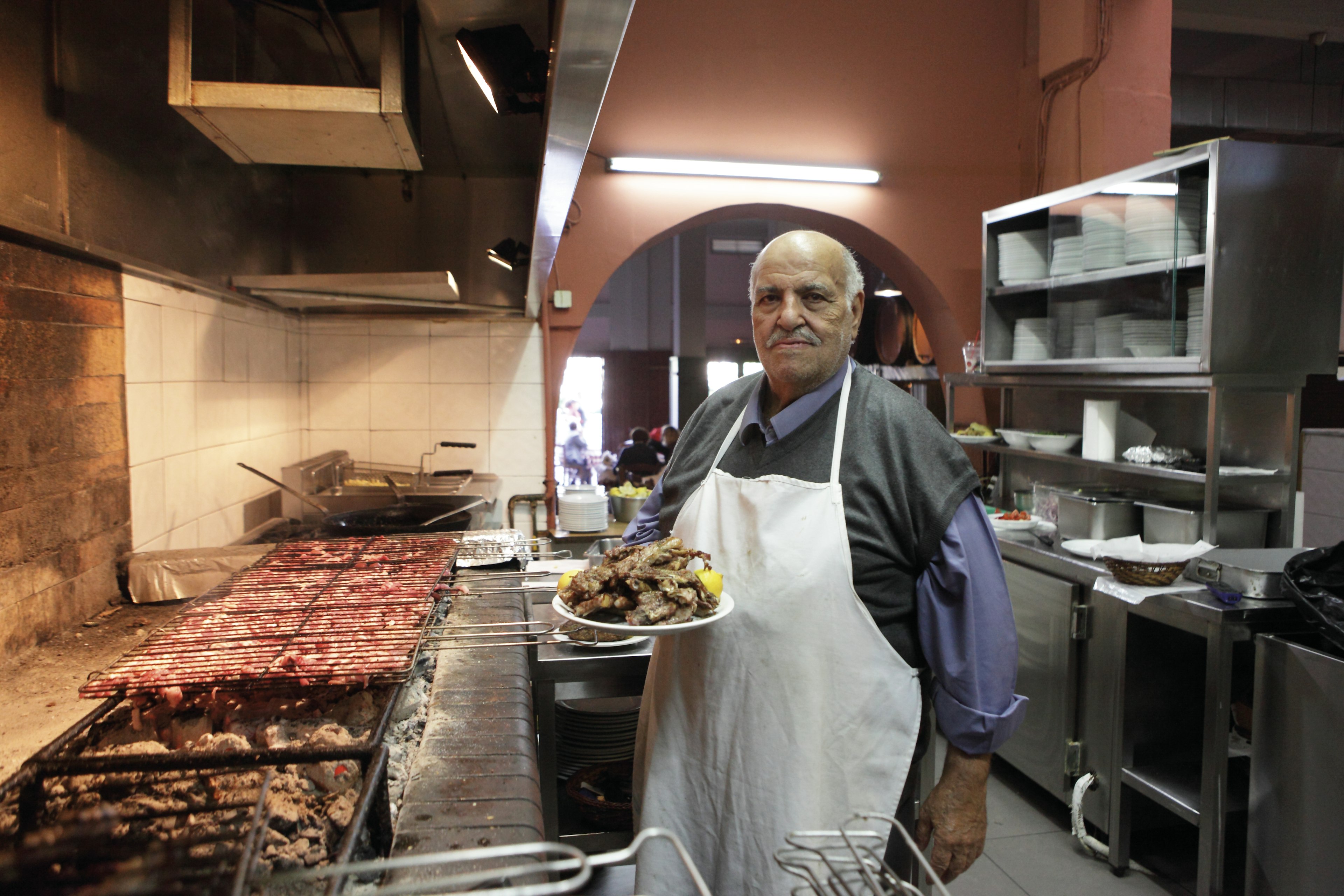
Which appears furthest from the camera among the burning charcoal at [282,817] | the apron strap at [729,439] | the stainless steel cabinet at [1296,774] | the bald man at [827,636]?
the stainless steel cabinet at [1296,774]

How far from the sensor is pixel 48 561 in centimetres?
183

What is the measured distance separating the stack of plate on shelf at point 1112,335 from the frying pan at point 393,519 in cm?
283


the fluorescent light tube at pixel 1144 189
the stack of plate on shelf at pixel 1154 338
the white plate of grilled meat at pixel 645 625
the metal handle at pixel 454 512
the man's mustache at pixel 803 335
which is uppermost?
the fluorescent light tube at pixel 1144 189

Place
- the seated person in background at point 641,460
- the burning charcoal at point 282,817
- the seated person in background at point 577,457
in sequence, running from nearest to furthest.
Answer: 1. the burning charcoal at point 282,817
2. the seated person in background at point 641,460
3. the seated person in background at point 577,457

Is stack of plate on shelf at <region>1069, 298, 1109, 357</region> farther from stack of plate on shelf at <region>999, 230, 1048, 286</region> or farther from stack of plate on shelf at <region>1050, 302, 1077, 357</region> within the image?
stack of plate on shelf at <region>999, 230, 1048, 286</region>

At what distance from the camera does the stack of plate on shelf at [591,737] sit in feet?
8.04

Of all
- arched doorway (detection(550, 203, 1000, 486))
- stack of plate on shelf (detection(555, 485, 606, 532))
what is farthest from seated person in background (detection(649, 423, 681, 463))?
stack of plate on shelf (detection(555, 485, 606, 532))

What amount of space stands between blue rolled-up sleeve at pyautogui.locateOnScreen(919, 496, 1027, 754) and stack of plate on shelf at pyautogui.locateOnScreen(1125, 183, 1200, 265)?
222 cm

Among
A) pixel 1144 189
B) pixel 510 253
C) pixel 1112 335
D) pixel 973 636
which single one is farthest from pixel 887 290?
pixel 973 636

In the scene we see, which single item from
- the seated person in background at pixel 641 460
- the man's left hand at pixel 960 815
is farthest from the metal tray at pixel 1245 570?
the seated person in background at pixel 641 460

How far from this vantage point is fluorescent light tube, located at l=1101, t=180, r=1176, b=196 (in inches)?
122

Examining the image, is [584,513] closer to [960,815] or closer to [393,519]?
[393,519]

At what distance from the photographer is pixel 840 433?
5.63 ft

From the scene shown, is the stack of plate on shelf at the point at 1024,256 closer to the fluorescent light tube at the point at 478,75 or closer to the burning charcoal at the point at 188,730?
the fluorescent light tube at the point at 478,75
